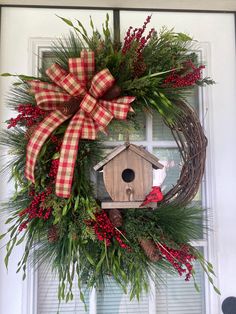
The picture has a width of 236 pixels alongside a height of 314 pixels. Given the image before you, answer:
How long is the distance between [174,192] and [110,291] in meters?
0.42

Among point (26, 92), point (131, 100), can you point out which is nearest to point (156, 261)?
point (131, 100)

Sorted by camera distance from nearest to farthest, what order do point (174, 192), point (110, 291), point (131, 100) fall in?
point (131, 100) < point (174, 192) < point (110, 291)

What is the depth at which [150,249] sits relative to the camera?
0.82m

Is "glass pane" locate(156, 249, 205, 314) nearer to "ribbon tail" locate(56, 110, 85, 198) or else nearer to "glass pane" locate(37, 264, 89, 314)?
"glass pane" locate(37, 264, 89, 314)

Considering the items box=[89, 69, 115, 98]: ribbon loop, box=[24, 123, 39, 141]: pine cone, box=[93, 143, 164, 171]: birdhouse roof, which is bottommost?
box=[93, 143, 164, 171]: birdhouse roof

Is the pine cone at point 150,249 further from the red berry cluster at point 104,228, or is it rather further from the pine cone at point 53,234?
the pine cone at point 53,234

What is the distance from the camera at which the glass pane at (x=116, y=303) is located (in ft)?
3.39

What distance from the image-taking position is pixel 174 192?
93cm

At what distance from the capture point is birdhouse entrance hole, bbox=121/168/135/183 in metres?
0.84

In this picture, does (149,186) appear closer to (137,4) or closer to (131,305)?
(131,305)

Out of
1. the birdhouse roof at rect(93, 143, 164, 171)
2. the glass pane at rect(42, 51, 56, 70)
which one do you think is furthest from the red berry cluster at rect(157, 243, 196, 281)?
the glass pane at rect(42, 51, 56, 70)

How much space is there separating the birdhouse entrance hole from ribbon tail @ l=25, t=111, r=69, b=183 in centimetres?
22

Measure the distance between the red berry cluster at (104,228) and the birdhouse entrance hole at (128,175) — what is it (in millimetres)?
114

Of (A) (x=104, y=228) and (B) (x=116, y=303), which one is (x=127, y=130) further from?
(B) (x=116, y=303)
